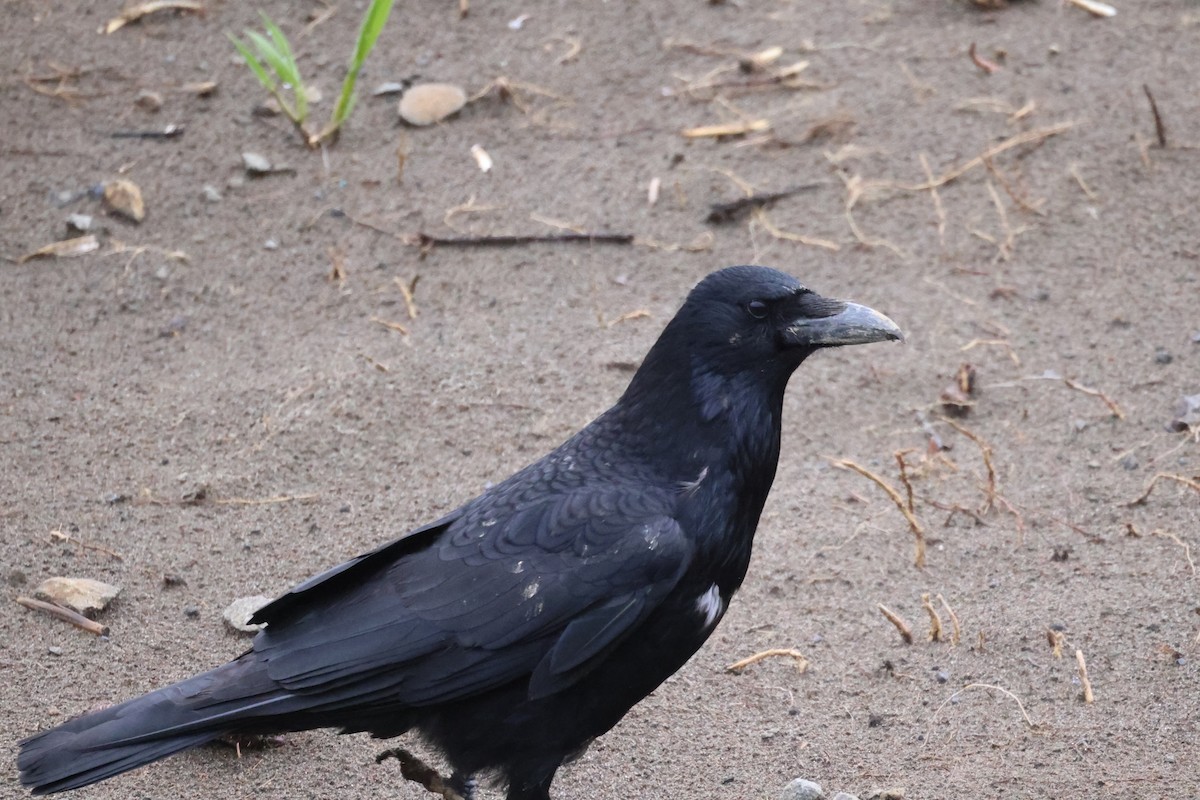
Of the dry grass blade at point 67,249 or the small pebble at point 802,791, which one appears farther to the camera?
the dry grass blade at point 67,249

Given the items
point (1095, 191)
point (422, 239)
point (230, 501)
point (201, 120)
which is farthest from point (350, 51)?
point (1095, 191)

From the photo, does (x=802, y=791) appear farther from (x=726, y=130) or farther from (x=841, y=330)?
(x=726, y=130)

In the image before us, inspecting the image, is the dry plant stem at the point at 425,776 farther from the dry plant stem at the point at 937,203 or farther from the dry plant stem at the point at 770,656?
the dry plant stem at the point at 937,203

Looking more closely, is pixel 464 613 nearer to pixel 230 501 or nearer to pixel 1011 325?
pixel 230 501

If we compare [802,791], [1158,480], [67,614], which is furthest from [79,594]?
[1158,480]

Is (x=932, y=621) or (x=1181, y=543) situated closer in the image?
(x=932, y=621)

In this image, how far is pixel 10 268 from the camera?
20.0ft

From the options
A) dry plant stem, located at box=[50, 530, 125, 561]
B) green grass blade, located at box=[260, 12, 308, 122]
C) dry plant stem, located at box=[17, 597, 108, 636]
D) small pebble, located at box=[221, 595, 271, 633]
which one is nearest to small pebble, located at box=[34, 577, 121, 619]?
dry plant stem, located at box=[17, 597, 108, 636]

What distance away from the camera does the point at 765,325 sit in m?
3.72

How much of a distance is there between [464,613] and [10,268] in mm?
3556

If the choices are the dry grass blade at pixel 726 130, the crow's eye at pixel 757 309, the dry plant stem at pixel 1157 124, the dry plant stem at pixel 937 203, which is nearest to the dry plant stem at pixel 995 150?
the dry plant stem at pixel 937 203

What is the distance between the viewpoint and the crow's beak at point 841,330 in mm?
3682

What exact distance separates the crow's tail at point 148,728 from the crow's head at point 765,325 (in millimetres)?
1383

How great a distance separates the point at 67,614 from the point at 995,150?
446cm
